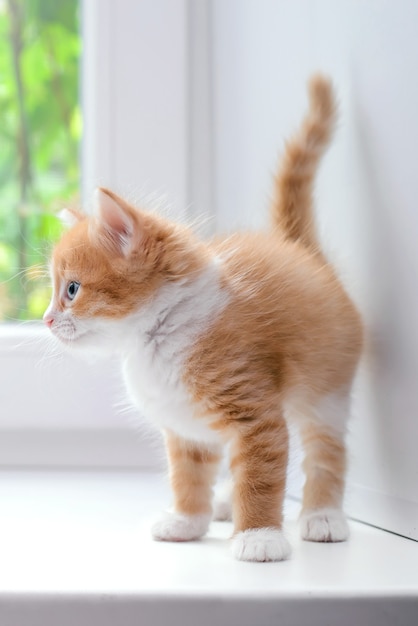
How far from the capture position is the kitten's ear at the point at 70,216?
90 cm

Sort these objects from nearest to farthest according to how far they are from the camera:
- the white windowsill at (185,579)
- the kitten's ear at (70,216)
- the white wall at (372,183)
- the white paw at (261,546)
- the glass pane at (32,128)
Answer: the white windowsill at (185,579) → the white paw at (261,546) → the white wall at (372,183) → the kitten's ear at (70,216) → the glass pane at (32,128)

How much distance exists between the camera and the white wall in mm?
798

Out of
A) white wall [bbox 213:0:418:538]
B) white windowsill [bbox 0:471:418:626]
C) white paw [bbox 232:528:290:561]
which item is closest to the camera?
white windowsill [bbox 0:471:418:626]

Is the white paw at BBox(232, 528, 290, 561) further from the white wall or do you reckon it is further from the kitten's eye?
the kitten's eye

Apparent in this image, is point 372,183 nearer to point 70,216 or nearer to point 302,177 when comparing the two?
point 302,177

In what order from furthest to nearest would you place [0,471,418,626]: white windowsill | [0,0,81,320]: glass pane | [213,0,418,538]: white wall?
[0,0,81,320]: glass pane < [213,0,418,538]: white wall < [0,471,418,626]: white windowsill

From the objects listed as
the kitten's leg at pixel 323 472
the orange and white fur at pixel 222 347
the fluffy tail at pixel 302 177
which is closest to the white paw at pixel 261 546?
the orange and white fur at pixel 222 347

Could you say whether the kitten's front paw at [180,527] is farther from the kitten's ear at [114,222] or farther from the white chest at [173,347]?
the kitten's ear at [114,222]

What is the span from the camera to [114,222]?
0.80 m

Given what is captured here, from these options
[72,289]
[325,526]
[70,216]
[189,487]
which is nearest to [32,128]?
[70,216]

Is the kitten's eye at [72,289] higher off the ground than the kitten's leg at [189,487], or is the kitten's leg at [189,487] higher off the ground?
the kitten's eye at [72,289]

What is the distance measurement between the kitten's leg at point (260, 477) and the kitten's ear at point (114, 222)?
20 centimetres

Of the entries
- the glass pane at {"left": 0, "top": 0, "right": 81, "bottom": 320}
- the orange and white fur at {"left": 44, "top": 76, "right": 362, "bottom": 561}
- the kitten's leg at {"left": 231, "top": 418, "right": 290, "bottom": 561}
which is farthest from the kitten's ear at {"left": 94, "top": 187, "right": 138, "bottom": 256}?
the glass pane at {"left": 0, "top": 0, "right": 81, "bottom": 320}

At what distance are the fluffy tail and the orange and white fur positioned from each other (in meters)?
0.08
